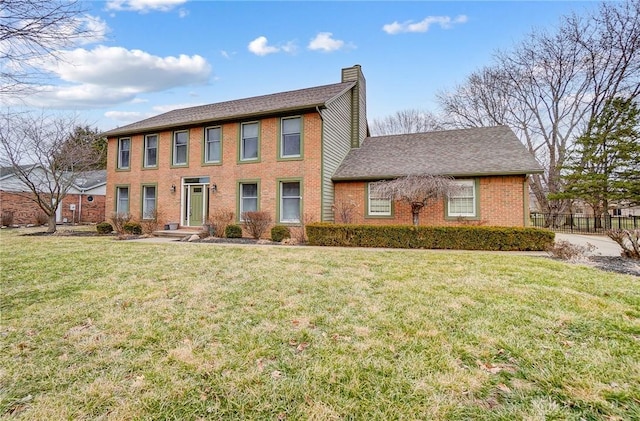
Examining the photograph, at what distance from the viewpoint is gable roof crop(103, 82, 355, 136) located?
1249 centimetres

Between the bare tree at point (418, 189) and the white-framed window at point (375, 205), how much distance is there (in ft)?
4.03

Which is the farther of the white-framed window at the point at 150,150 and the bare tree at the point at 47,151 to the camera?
the white-framed window at the point at 150,150

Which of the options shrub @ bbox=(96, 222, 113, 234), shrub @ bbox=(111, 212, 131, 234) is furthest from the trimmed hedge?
shrub @ bbox=(96, 222, 113, 234)

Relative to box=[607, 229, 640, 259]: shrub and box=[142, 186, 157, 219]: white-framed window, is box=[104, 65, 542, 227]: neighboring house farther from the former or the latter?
box=[607, 229, 640, 259]: shrub

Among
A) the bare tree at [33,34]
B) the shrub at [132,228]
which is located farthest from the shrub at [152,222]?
the bare tree at [33,34]

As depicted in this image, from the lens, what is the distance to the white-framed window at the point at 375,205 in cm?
1247

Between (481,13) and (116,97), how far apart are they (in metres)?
16.1

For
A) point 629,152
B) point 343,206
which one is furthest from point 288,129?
point 629,152

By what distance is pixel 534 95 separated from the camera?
2258 cm

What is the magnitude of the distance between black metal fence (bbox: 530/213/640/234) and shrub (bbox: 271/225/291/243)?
17.1 m

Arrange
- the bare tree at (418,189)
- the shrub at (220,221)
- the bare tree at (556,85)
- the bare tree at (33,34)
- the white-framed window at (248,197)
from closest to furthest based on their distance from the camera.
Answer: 1. the bare tree at (33,34)
2. the bare tree at (418,189)
3. the shrub at (220,221)
4. the white-framed window at (248,197)
5. the bare tree at (556,85)

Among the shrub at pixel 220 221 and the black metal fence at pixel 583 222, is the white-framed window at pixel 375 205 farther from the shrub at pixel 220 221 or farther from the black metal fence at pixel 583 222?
the black metal fence at pixel 583 222

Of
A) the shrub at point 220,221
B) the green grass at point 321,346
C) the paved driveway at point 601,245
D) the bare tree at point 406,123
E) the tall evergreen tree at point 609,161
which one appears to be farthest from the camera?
the bare tree at point 406,123

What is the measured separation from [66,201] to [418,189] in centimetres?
2436
